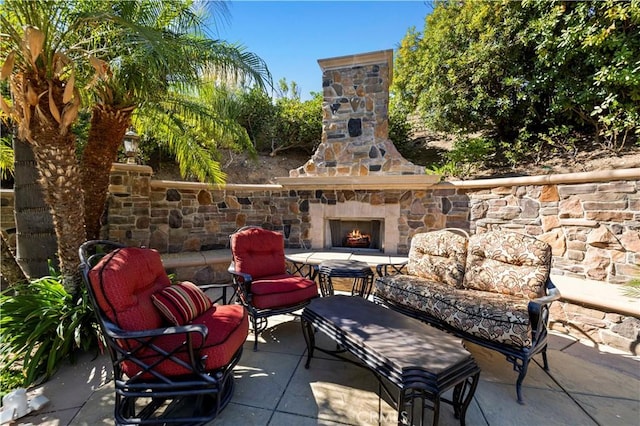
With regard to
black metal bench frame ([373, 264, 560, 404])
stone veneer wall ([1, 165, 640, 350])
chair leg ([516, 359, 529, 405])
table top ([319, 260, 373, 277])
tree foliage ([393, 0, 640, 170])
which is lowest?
chair leg ([516, 359, 529, 405])

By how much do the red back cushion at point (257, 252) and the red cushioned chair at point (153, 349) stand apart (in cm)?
125

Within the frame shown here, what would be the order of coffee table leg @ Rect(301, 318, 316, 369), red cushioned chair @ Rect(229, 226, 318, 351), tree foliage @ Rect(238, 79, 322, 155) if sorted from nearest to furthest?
coffee table leg @ Rect(301, 318, 316, 369), red cushioned chair @ Rect(229, 226, 318, 351), tree foliage @ Rect(238, 79, 322, 155)

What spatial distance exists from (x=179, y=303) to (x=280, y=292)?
103cm

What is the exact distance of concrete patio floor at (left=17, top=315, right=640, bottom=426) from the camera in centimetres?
180

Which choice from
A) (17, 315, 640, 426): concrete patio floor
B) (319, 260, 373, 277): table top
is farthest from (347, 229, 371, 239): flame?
(17, 315, 640, 426): concrete patio floor

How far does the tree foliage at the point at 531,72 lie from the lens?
13.7 feet

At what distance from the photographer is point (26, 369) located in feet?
7.18

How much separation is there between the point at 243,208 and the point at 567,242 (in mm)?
5168

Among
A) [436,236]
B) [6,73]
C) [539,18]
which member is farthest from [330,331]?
[539,18]

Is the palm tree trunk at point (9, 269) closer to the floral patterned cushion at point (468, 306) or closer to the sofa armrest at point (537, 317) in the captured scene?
the floral patterned cushion at point (468, 306)

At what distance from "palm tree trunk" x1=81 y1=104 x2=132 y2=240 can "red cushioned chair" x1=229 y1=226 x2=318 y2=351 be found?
6.05 ft

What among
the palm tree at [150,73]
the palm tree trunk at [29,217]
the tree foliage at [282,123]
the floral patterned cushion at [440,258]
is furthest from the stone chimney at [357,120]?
the palm tree trunk at [29,217]

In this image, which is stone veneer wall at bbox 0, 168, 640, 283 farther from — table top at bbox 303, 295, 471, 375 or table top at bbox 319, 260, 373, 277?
table top at bbox 303, 295, 471, 375

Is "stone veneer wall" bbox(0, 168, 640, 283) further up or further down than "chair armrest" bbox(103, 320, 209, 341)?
further up
